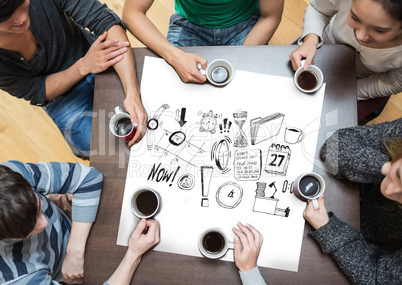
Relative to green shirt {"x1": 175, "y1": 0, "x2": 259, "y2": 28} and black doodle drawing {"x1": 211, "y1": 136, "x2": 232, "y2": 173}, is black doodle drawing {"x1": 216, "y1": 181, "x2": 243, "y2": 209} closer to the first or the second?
black doodle drawing {"x1": 211, "y1": 136, "x2": 232, "y2": 173}

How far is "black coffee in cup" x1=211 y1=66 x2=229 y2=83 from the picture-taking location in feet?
3.03

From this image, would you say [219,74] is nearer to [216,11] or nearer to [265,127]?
[265,127]

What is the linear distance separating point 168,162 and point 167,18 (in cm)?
129

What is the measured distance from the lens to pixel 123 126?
36.3 inches

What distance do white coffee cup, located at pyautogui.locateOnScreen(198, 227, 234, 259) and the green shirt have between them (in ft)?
3.08

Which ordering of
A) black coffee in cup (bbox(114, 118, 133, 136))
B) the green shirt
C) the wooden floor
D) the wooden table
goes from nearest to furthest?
the wooden table < black coffee in cup (bbox(114, 118, 133, 136)) < the green shirt < the wooden floor

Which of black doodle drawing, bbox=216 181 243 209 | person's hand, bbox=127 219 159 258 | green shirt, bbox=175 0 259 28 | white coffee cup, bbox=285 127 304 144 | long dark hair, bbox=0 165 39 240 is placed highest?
green shirt, bbox=175 0 259 28

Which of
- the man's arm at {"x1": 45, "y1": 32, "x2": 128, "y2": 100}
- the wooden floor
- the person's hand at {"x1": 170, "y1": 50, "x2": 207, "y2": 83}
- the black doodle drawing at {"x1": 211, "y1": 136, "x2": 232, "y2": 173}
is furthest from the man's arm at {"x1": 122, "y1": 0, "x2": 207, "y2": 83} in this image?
the wooden floor

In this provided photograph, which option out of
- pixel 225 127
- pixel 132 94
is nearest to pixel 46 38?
pixel 132 94

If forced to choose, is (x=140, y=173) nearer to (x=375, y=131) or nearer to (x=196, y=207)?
(x=196, y=207)

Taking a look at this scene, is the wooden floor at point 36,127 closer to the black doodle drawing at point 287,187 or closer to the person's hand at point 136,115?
the person's hand at point 136,115

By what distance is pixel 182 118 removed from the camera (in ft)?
3.01

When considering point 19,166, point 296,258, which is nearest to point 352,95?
point 296,258

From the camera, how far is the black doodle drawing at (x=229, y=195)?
2.80ft
